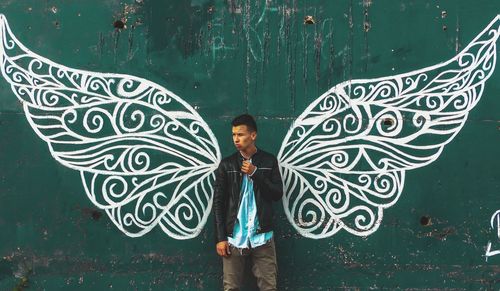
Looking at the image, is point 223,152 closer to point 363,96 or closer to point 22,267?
point 363,96

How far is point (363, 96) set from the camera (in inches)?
217

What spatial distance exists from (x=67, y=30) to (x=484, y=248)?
3.47 metres

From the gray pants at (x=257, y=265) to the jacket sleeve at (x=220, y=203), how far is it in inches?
5.2

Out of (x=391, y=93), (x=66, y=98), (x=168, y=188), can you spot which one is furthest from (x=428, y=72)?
(x=66, y=98)

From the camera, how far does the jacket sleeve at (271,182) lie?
198 inches

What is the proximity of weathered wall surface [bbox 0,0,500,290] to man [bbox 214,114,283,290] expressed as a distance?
0.35 m

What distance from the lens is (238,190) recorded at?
5.12m

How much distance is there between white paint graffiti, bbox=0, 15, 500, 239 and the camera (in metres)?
5.46

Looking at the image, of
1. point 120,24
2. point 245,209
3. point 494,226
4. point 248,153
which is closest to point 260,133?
point 248,153

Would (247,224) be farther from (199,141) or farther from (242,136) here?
(199,141)

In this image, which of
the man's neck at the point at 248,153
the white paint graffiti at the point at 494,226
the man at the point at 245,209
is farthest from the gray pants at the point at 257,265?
the white paint graffiti at the point at 494,226

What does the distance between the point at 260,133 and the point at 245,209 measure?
657 mm

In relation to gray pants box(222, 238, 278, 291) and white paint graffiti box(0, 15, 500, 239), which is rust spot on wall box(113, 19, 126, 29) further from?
gray pants box(222, 238, 278, 291)

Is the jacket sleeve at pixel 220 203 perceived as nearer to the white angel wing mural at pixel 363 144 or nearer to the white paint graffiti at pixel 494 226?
the white angel wing mural at pixel 363 144
